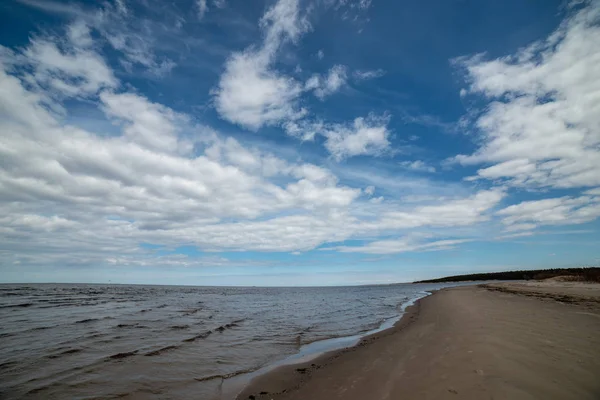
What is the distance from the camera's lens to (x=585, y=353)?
7.07m

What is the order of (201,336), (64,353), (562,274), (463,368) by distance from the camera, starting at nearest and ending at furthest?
1. (463,368)
2. (64,353)
3. (201,336)
4. (562,274)

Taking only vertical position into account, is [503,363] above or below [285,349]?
above

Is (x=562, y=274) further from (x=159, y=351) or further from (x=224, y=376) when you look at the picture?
(x=159, y=351)

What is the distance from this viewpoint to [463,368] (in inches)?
255

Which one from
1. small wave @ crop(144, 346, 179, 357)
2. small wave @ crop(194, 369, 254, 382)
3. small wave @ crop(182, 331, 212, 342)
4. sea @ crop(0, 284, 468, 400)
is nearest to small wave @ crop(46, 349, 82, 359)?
sea @ crop(0, 284, 468, 400)

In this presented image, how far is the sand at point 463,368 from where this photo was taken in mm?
5330

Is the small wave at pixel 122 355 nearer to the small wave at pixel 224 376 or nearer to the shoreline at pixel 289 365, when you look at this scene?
the small wave at pixel 224 376

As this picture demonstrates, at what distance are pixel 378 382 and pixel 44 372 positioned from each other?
9.94 m

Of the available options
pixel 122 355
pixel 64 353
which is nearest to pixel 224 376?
pixel 122 355

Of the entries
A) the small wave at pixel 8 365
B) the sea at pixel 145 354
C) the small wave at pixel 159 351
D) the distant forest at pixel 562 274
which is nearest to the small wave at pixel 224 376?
the sea at pixel 145 354

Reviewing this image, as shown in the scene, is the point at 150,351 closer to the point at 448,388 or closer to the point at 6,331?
the point at 6,331

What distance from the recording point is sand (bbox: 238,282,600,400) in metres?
5.33

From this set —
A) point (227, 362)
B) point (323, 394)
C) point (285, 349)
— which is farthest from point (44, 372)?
point (323, 394)

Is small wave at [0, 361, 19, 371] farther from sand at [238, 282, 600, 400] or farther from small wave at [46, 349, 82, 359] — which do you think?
sand at [238, 282, 600, 400]
